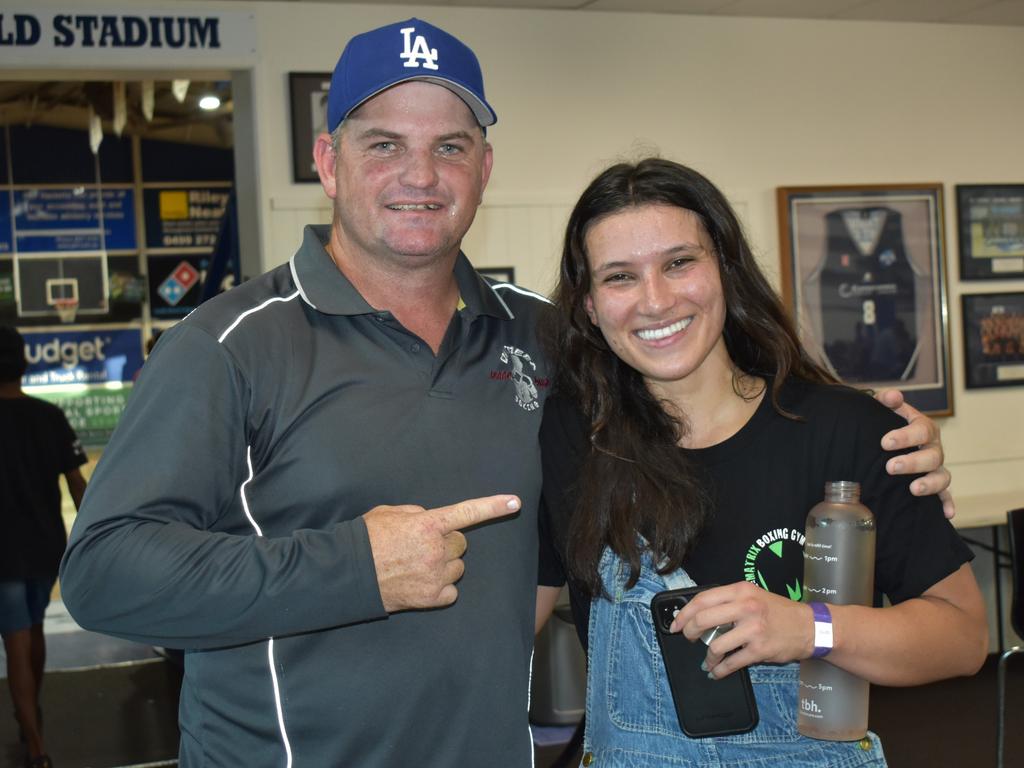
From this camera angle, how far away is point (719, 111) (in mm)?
5031

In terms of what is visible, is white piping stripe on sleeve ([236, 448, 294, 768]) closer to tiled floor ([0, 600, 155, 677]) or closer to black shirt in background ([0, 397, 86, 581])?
black shirt in background ([0, 397, 86, 581])

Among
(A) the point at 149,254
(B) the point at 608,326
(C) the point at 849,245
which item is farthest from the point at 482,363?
(A) the point at 149,254

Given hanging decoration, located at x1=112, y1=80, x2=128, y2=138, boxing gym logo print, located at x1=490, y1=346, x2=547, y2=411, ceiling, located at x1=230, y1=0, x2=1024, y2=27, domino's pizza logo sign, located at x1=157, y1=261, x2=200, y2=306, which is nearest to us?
boxing gym logo print, located at x1=490, y1=346, x2=547, y2=411

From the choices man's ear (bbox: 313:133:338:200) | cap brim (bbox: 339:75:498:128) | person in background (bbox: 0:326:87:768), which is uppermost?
cap brim (bbox: 339:75:498:128)

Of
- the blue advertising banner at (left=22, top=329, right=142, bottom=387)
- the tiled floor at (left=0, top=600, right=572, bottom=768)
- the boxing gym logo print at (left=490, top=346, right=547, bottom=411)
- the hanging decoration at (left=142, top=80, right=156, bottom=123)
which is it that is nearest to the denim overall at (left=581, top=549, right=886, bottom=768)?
the boxing gym logo print at (left=490, top=346, right=547, bottom=411)

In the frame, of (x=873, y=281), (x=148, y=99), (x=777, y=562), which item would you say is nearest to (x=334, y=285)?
(x=777, y=562)

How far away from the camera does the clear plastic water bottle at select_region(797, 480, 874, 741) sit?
1.44m

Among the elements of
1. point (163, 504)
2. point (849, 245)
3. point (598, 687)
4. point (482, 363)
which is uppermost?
point (849, 245)

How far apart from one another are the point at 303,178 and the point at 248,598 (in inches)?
132

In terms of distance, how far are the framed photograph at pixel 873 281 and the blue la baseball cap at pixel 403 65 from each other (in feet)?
11.5

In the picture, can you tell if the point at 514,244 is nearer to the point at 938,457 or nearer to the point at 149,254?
the point at 938,457

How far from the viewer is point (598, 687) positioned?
1.69 m

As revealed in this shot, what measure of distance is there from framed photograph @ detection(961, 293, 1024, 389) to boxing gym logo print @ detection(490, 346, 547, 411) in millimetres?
4078

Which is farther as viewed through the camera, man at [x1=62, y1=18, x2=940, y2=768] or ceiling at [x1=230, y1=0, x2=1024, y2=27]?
ceiling at [x1=230, y1=0, x2=1024, y2=27]
